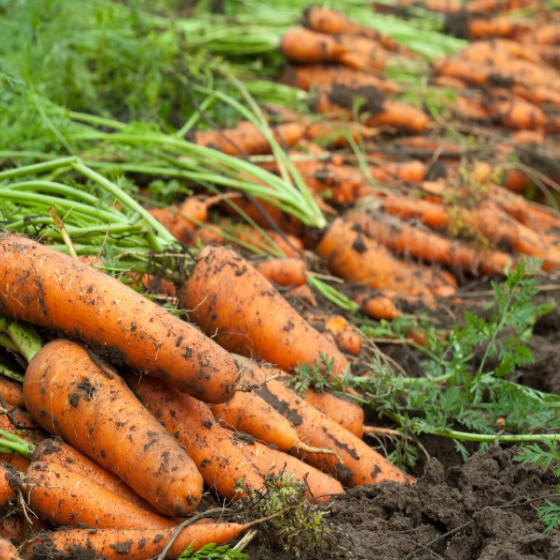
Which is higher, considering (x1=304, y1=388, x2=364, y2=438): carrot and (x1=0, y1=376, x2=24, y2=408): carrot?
(x1=0, y1=376, x2=24, y2=408): carrot

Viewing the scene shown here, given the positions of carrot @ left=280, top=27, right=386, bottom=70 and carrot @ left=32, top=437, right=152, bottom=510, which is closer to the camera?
carrot @ left=32, top=437, right=152, bottom=510

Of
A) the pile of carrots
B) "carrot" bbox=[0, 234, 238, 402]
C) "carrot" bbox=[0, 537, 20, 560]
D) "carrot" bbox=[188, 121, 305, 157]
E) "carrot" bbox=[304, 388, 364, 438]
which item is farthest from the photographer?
"carrot" bbox=[188, 121, 305, 157]

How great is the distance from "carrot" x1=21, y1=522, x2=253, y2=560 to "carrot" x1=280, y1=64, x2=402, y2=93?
153 inches

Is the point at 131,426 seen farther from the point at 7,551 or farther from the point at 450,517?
the point at 450,517

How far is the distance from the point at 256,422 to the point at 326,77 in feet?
11.7

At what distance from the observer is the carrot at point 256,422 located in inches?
104

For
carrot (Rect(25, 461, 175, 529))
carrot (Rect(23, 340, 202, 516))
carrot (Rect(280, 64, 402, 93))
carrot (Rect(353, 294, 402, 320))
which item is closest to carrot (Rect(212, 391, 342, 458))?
carrot (Rect(23, 340, 202, 516))

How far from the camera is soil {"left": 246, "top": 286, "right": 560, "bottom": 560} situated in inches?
85.6

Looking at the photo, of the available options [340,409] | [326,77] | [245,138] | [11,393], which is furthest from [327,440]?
[326,77]

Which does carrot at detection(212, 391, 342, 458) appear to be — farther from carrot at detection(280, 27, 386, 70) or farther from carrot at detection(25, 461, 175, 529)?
carrot at detection(280, 27, 386, 70)

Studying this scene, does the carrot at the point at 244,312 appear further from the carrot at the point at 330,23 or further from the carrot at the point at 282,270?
Result: the carrot at the point at 330,23

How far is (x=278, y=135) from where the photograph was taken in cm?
463

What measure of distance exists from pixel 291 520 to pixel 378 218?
2545 millimetres

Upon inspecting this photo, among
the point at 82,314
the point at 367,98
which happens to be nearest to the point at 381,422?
the point at 82,314
